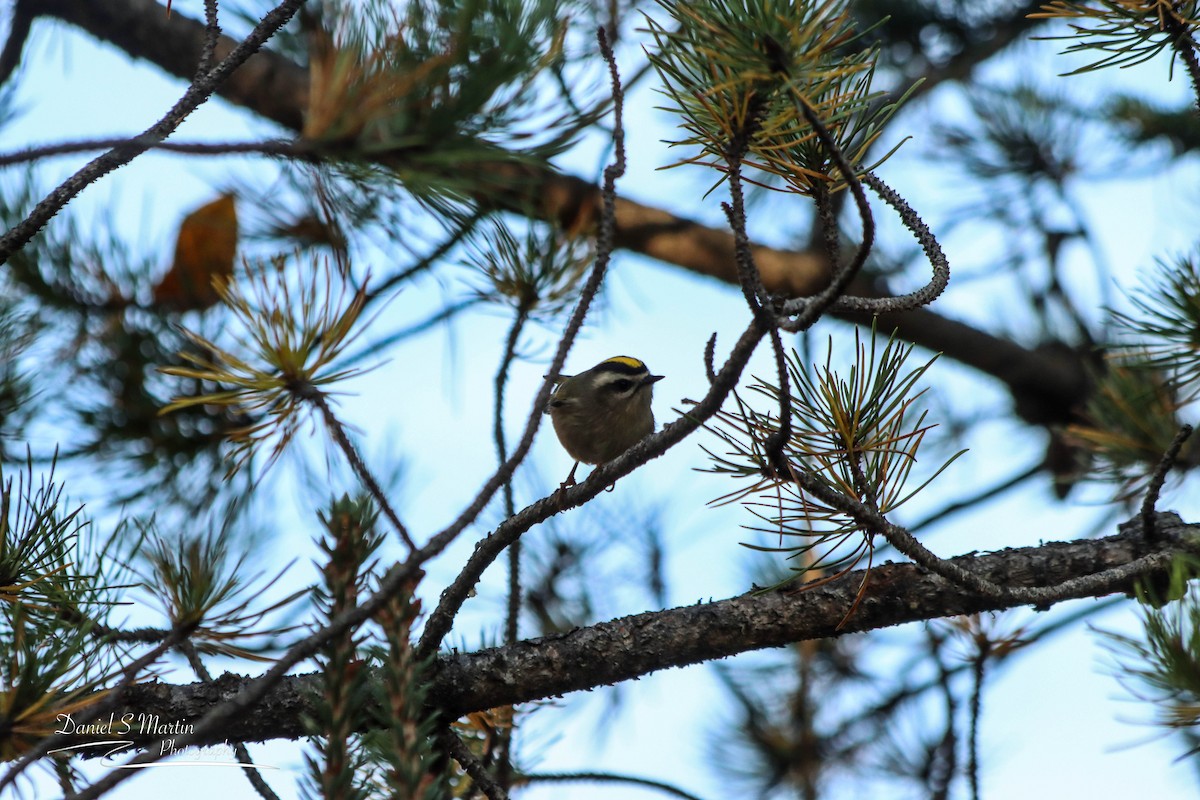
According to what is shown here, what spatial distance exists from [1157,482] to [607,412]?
6.77 ft

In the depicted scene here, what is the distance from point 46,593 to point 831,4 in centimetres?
170

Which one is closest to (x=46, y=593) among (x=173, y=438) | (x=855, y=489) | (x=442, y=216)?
(x=442, y=216)

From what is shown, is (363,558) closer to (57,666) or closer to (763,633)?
(57,666)

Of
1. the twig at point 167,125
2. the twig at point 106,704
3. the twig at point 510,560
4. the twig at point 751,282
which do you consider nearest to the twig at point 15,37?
the twig at point 167,125

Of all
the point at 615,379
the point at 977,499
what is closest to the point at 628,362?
the point at 615,379

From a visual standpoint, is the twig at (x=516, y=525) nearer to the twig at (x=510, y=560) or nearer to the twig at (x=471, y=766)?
the twig at (x=471, y=766)

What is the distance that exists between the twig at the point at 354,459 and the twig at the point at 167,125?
0.54 metres

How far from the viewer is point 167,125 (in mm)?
1585

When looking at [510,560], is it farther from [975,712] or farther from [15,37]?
[15,37]

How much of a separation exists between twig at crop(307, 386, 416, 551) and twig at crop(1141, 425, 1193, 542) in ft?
4.52

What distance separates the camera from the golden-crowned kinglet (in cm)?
368

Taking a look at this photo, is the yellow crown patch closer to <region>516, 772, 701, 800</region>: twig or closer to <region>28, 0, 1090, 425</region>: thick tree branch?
<region>28, 0, 1090, 425</region>: thick tree branch

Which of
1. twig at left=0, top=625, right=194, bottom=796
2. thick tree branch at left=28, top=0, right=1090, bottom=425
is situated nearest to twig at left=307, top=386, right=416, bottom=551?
twig at left=0, top=625, right=194, bottom=796

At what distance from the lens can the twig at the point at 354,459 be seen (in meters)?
1.67
